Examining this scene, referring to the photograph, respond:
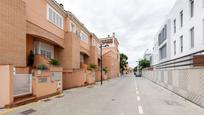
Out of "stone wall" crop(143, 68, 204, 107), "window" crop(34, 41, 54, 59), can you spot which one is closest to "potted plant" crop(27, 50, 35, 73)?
"window" crop(34, 41, 54, 59)

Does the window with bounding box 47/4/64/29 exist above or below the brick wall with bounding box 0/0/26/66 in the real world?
above

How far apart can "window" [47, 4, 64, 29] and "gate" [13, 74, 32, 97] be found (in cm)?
958

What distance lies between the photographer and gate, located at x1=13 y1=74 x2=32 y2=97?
10492mm

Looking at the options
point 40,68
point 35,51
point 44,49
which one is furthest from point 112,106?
point 44,49

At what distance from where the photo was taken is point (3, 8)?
11.2 m

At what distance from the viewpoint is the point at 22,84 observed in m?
11.0

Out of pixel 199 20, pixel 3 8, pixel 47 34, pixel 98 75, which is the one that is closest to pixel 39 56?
pixel 47 34

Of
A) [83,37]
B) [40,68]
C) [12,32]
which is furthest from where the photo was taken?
[83,37]

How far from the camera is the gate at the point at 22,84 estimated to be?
1049cm

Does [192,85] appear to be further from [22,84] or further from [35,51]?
[35,51]

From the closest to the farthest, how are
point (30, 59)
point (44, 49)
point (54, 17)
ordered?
point (30, 59) < point (44, 49) < point (54, 17)

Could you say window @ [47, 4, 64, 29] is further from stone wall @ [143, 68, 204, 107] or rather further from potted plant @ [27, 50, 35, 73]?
stone wall @ [143, 68, 204, 107]

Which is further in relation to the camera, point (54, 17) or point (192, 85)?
point (54, 17)

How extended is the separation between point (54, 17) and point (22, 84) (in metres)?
Result: 11.8
